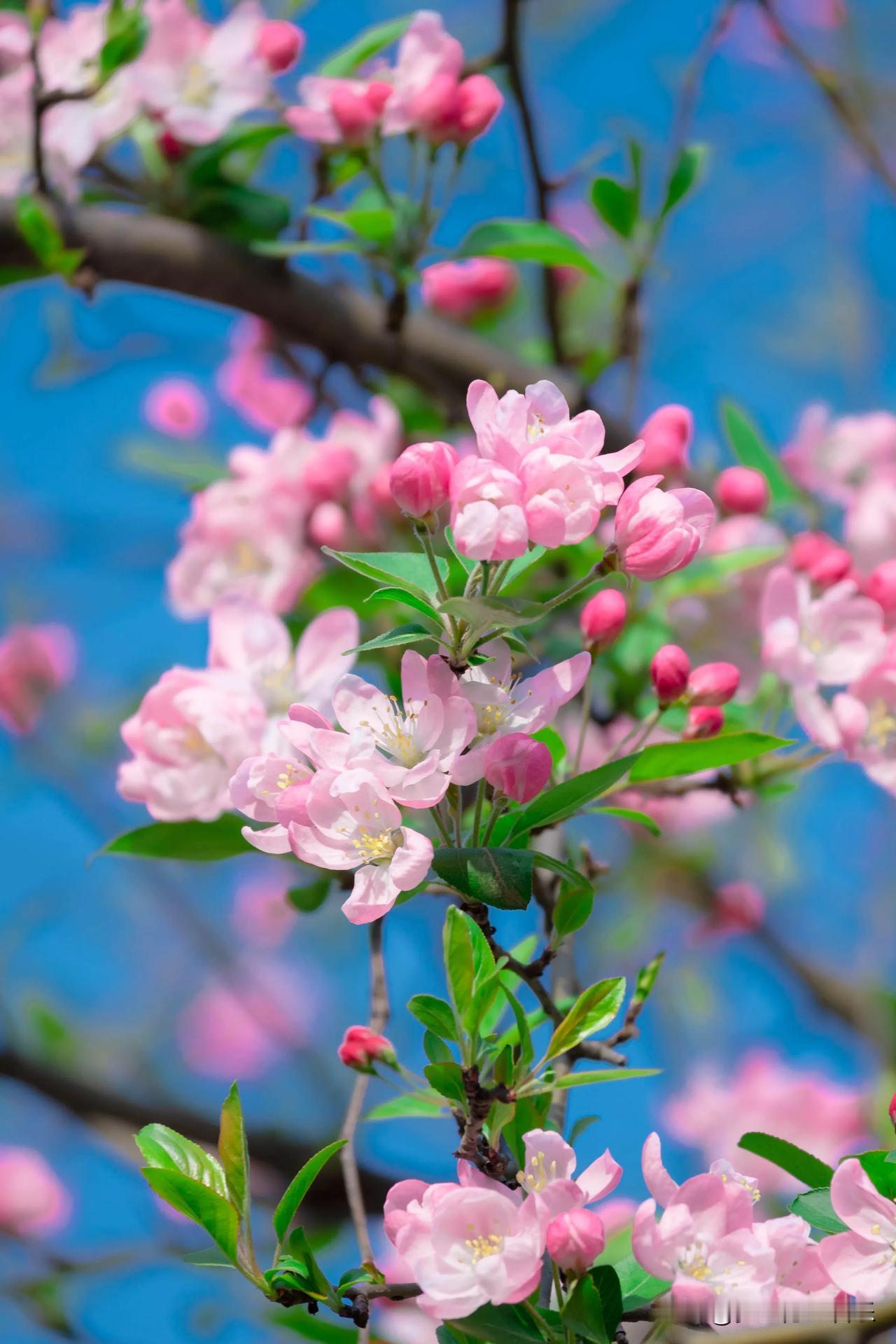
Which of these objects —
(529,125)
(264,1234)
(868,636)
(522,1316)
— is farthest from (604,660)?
(264,1234)

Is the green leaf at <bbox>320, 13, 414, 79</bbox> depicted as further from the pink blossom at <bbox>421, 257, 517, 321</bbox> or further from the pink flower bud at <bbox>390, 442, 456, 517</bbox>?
the pink flower bud at <bbox>390, 442, 456, 517</bbox>

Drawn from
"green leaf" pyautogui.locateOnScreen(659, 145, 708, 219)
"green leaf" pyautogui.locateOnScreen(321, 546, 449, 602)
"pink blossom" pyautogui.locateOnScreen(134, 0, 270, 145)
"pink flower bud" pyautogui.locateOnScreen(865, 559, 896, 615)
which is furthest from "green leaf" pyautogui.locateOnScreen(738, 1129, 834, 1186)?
"pink blossom" pyautogui.locateOnScreen(134, 0, 270, 145)

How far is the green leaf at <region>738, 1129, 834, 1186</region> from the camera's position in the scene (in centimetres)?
77

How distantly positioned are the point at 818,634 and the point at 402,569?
0.53 m

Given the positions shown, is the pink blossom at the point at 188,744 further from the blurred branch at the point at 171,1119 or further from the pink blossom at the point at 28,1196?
the pink blossom at the point at 28,1196

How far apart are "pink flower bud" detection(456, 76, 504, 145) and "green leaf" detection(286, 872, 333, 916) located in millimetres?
795

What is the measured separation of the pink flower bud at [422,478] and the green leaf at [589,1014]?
286 millimetres

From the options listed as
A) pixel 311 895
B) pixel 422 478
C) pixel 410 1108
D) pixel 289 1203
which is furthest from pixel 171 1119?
pixel 422 478

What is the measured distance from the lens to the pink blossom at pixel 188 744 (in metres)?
0.97

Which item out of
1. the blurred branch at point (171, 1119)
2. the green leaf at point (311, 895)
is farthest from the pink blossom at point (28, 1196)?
the green leaf at point (311, 895)

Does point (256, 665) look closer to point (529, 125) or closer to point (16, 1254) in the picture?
point (529, 125)

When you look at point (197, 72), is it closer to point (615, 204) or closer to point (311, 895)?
point (615, 204)

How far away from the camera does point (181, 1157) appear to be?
0.77 meters

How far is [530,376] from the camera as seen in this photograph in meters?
1.59
